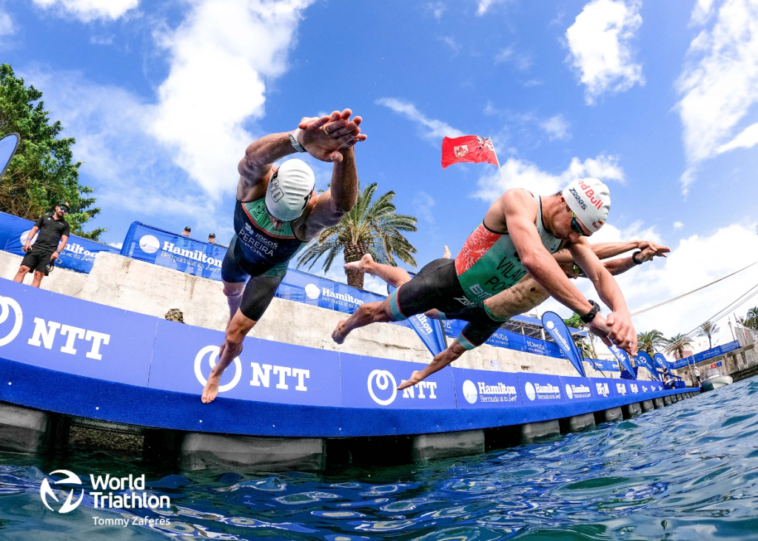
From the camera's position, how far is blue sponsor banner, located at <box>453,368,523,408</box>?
6488 mm

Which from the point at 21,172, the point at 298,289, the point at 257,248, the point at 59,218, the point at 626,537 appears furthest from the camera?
the point at 21,172

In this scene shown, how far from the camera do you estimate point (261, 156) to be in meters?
3.22

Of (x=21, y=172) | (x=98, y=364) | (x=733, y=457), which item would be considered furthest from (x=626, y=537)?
(x=21, y=172)

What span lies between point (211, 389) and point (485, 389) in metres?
4.65

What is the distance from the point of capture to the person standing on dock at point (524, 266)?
10.0 feet

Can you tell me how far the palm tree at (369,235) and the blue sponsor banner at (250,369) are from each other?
14.7 meters

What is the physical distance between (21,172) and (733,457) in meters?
29.5

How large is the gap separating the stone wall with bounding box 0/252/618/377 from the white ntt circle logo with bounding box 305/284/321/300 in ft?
1.08

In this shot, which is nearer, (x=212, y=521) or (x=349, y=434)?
(x=212, y=521)

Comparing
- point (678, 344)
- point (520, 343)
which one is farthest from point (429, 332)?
point (678, 344)

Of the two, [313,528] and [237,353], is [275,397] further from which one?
[313,528]

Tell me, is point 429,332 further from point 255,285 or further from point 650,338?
point 650,338

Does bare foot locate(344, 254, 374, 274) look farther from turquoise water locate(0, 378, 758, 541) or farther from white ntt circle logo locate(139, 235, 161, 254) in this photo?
white ntt circle logo locate(139, 235, 161, 254)

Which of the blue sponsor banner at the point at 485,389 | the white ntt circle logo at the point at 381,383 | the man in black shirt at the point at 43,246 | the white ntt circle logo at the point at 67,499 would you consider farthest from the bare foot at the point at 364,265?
the man in black shirt at the point at 43,246
